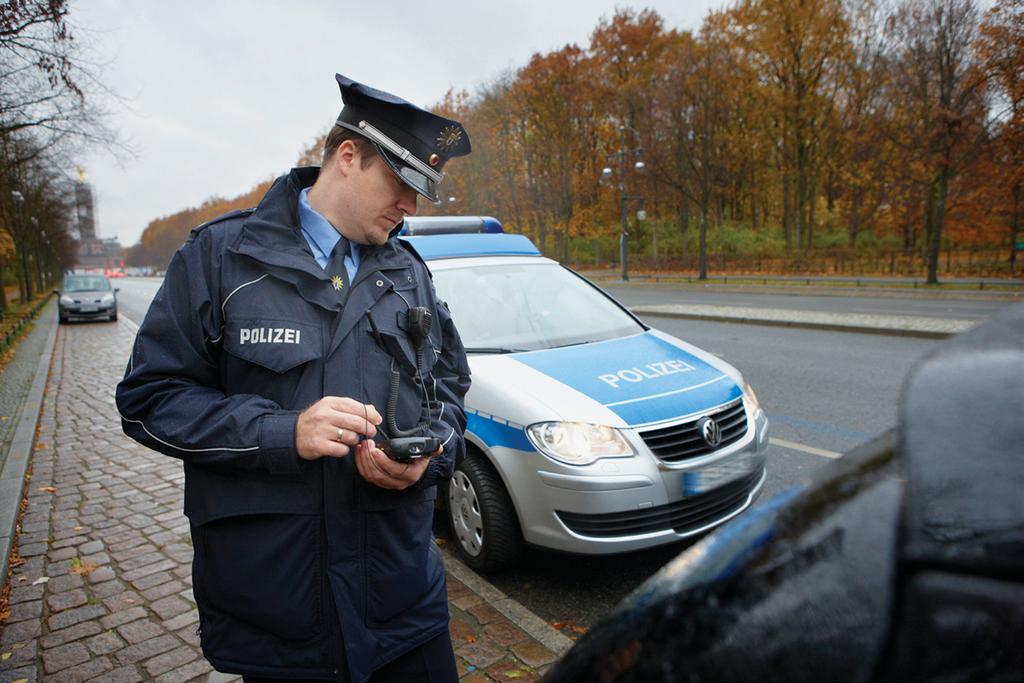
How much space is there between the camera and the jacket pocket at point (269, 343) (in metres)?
1.61

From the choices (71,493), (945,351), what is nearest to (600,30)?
(71,493)

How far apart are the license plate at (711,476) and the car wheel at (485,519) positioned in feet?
3.05

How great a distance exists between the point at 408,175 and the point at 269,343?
60cm

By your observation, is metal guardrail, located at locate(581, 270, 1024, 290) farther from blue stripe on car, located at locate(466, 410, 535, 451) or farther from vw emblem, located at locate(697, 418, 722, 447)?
blue stripe on car, located at locate(466, 410, 535, 451)

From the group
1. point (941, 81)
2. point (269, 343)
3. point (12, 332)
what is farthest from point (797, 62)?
point (269, 343)

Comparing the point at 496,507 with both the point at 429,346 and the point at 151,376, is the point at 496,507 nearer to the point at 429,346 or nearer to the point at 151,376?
the point at 429,346

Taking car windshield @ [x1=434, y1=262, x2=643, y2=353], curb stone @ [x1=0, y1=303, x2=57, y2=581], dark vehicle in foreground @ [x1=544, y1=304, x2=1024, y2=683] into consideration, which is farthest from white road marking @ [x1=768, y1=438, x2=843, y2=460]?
curb stone @ [x1=0, y1=303, x2=57, y2=581]

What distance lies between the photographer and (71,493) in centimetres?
519

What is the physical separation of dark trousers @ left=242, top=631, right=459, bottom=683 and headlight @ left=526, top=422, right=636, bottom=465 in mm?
1391

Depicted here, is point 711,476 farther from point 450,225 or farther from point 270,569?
point 450,225

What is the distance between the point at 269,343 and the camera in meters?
1.61

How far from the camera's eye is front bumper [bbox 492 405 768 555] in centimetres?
311

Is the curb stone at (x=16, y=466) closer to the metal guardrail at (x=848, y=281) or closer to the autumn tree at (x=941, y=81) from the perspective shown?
the metal guardrail at (x=848, y=281)

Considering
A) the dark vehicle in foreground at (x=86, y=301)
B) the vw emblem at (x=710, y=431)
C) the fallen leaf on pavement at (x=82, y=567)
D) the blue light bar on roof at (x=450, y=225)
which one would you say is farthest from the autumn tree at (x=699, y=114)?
the fallen leaf on pavement at (x=82, y=567)
